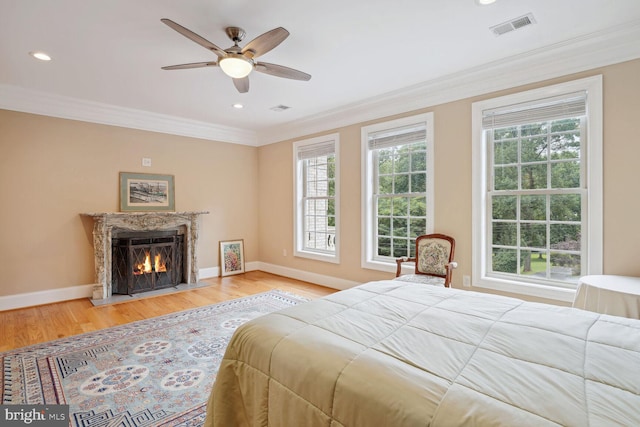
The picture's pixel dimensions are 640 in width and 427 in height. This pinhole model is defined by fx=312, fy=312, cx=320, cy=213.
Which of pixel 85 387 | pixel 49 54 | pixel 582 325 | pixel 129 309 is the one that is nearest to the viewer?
pixel 582 325

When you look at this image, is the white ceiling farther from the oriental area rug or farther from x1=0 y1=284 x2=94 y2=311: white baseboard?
the oriental area rug

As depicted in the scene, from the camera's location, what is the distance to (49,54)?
293 centimetres

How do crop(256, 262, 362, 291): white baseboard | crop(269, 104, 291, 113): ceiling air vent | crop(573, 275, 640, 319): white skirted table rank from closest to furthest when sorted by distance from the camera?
crop(573, 275, 640, 319): white skirted table < crop(269, 104, 291, 113): ceiling air vent < crop(256, 262, 362, 291): white baseboard

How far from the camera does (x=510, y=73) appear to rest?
125 inches

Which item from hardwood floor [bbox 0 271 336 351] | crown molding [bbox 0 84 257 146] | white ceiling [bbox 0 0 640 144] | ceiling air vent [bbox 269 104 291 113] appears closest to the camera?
white ceiling [bbox 0 0 640 144]

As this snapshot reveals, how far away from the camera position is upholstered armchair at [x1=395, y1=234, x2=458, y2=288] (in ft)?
11.4

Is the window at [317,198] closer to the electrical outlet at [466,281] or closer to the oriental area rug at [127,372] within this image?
the electrical outlet at [466,281]

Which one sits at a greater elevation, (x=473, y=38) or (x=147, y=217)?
(x=473, y=38)

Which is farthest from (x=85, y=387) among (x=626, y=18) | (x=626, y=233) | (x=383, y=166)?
(x=626, y=18)

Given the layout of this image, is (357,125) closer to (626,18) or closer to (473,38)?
(473,38)

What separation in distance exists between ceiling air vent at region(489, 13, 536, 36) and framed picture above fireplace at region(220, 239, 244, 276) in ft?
16.4

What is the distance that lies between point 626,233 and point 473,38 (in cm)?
211

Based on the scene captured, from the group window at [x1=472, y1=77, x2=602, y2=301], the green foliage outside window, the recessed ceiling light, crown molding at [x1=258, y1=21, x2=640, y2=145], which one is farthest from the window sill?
the recessed ceiling light

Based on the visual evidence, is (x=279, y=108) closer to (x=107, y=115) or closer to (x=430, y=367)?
(x=107, y=115)
